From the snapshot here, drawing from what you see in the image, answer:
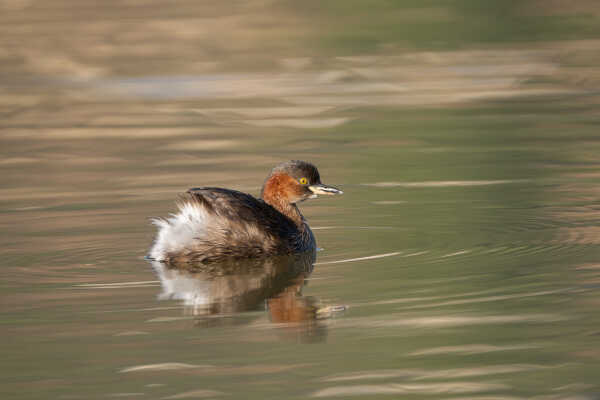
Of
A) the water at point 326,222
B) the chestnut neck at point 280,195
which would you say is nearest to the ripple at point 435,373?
the water at point 326,222

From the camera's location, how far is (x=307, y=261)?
920 cm

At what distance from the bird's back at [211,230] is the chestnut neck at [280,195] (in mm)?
569

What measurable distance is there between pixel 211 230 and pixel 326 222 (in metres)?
1.67

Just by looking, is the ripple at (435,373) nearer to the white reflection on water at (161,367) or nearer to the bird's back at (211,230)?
the white reflection on water at (161,367)

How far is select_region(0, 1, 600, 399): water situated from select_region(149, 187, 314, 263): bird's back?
174mm

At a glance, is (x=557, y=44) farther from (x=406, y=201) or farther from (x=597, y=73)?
(x=406, y=201)

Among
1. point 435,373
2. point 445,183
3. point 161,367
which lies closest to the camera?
point 435,373

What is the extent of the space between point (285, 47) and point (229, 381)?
792 inches

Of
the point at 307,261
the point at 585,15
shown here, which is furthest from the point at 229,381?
the point at 585,15

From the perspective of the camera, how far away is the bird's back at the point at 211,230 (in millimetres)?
9070

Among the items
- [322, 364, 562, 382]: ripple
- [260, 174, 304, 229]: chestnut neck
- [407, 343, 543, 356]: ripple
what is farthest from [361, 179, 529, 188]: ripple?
[322, 364, 562, 382]: ripple

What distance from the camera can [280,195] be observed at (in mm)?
9828

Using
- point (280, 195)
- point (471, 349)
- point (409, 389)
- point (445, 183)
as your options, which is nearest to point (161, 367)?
point (409, 389)

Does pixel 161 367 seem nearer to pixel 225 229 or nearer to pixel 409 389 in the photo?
pixel 409 389
